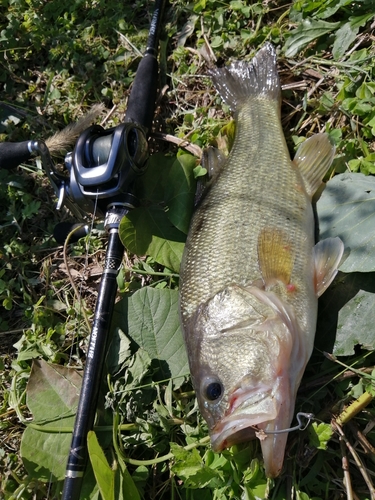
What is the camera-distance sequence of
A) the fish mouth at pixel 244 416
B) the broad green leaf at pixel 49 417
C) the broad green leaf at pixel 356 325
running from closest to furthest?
1. the fish mouth at pixel 244 416
2. the broad green leaf at pixel 356 325
3. the broad green leaf at pixel 49 417

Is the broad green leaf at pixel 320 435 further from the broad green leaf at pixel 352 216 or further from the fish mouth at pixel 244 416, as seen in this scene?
the broad green leaf at pixel 352 216

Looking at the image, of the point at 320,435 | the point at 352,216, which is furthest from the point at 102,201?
the point at 320,435

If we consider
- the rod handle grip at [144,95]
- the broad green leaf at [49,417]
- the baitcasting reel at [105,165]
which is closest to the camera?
the baitcasting reel at [105,165]

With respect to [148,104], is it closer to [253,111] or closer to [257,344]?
[253,111]

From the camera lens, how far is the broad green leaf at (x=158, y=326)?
9.25 ft

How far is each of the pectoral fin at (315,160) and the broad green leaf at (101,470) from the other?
1.75 metres

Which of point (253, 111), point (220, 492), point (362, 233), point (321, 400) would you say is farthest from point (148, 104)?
point (220, 492)

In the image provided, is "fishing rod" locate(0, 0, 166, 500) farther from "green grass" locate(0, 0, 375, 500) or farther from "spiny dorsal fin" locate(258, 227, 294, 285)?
"spiny dorsal fin" locate(258, 227, 294, 285)

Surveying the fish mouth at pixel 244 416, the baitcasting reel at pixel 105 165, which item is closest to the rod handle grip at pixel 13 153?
the baitcasting reel at pixel 105 165

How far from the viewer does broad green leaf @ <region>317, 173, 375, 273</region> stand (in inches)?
96.6

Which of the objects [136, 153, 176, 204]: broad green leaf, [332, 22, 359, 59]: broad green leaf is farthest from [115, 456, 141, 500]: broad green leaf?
[332, 22, 359, 59]: broad green leaf

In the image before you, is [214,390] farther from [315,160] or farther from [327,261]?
[315,160]

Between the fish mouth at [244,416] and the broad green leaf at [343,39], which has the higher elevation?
the broad green leaf at [343,39]

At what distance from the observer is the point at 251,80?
3.20 metres
